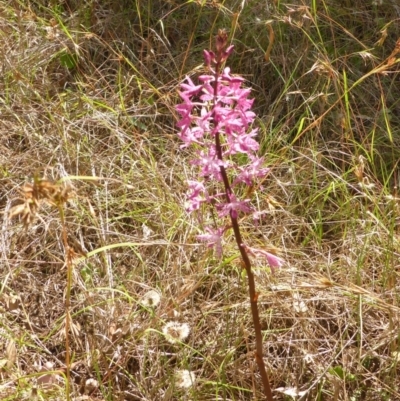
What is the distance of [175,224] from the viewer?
8.09ft

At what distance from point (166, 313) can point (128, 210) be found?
0.54 meters

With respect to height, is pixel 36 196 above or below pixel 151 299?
above

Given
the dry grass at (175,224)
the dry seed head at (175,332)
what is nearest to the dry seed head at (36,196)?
the dry grass at (175,224)

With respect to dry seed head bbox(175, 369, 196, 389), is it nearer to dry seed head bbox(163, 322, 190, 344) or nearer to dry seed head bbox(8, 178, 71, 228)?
dry seed head bbox(163, 322, 190, 344)

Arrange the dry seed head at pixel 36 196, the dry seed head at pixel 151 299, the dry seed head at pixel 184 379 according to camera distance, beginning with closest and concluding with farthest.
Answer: the dry seed head at pixel 36 196, the dry seed head at pixel 184 379, the dry seed head at pixel 151 299

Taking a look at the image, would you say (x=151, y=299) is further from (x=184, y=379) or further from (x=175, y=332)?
(x=184, y=379)

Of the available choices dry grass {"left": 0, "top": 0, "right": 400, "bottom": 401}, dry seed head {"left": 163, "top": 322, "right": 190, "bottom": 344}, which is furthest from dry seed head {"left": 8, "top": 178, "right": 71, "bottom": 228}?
dry seed head {"left": 163, "top": 322, "right": 190, "bottom": 344}

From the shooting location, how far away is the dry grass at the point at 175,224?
2.14 m

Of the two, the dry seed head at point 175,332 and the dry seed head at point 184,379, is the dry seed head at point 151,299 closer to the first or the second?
the dry seed head at point 175,332

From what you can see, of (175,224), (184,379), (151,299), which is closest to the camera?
(184,379)

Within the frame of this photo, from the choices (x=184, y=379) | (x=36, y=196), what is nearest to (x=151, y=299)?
(x=184, y=379)

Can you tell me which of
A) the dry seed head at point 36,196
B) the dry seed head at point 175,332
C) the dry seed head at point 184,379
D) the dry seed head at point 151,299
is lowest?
the dry seed head at point 184,379

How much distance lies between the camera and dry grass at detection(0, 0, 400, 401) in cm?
214

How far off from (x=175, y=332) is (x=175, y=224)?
1.57 ft
